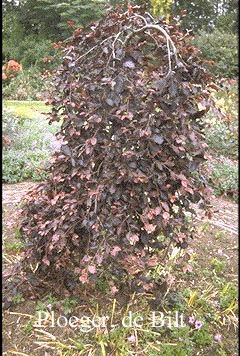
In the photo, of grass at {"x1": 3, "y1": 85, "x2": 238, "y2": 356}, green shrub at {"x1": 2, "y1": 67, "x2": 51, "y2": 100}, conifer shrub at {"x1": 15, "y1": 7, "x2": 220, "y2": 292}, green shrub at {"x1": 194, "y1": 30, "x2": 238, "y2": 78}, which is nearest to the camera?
conifer shrub at {"x1": 15, "y1": 7, "x2": 220, "y2": 292}

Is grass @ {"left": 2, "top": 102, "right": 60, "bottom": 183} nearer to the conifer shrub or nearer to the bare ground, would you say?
the bare ground

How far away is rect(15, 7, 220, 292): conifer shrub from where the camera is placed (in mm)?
1792

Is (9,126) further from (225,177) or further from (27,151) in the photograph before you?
(225,177)

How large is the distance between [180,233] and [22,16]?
14.0 m

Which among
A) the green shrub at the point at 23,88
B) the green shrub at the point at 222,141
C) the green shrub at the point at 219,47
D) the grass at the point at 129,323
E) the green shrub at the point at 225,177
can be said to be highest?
the green shrub at the point at 219,47

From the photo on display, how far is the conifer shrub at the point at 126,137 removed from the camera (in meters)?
1.79

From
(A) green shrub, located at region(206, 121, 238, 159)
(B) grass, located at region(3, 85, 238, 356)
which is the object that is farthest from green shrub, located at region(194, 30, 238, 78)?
(B) grass, located at region(3, 85, 238, 356)

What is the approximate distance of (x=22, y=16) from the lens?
14281 mm

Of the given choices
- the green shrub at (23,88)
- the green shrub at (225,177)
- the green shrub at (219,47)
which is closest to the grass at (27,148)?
the green shrub at (225,177)

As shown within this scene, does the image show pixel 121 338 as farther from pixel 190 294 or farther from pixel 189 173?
pixel 189 173

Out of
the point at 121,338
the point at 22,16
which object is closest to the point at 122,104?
the point at 121,338

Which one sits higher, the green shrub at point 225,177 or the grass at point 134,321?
the green shrub at point 225,177

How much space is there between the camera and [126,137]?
186 cm

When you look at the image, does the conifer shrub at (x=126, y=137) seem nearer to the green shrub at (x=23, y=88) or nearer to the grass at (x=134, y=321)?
the grass at (x=134, y=321)
